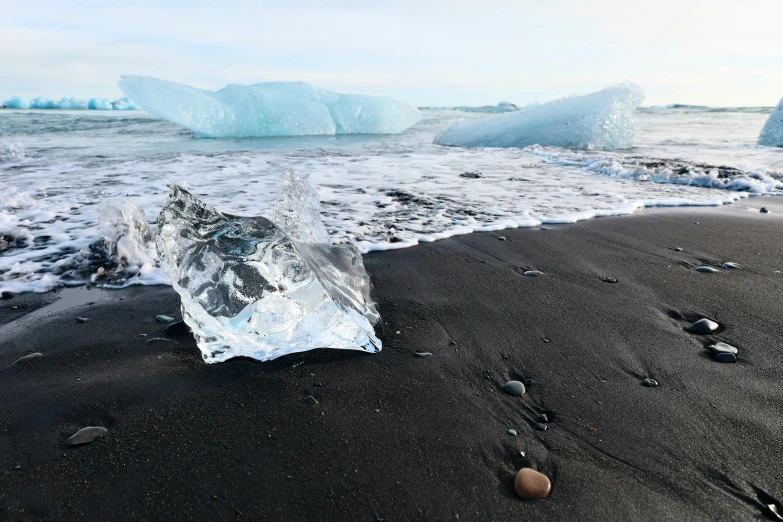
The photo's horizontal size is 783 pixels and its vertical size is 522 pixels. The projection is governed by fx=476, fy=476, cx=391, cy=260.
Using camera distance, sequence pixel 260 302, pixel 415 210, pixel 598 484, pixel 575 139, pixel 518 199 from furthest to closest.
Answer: pixel 575 139, pixel 518 199, pixel 415 210, pixel 260 302, pixel 598 484

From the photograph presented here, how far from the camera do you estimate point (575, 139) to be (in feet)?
36.2

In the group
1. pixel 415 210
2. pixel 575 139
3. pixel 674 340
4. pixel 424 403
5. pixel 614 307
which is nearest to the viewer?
pixel 424 403

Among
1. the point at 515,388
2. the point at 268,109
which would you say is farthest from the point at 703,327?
the point at 268,109

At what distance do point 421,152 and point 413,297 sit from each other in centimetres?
780

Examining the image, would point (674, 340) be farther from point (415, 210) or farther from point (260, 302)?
point (415, 210)

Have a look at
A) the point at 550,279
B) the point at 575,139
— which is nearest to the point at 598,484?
the point at 550,279

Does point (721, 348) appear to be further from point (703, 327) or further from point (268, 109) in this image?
point (268, 109)

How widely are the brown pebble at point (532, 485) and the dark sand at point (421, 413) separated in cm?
2

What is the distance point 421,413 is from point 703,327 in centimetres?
133

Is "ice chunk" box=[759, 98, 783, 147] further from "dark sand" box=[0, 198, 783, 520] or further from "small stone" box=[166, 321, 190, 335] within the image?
"small stone" box=[166, 321, 190, 335]

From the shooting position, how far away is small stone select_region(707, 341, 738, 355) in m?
1.82

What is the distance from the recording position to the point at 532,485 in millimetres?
1189

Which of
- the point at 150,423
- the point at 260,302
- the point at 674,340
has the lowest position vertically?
the point at 150,423

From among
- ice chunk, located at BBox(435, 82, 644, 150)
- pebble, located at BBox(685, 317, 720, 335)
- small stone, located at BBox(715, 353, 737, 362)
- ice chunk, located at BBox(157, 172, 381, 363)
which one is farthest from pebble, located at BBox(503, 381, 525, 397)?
ice chunk, located at BBox(435, 82, 644, 150)
